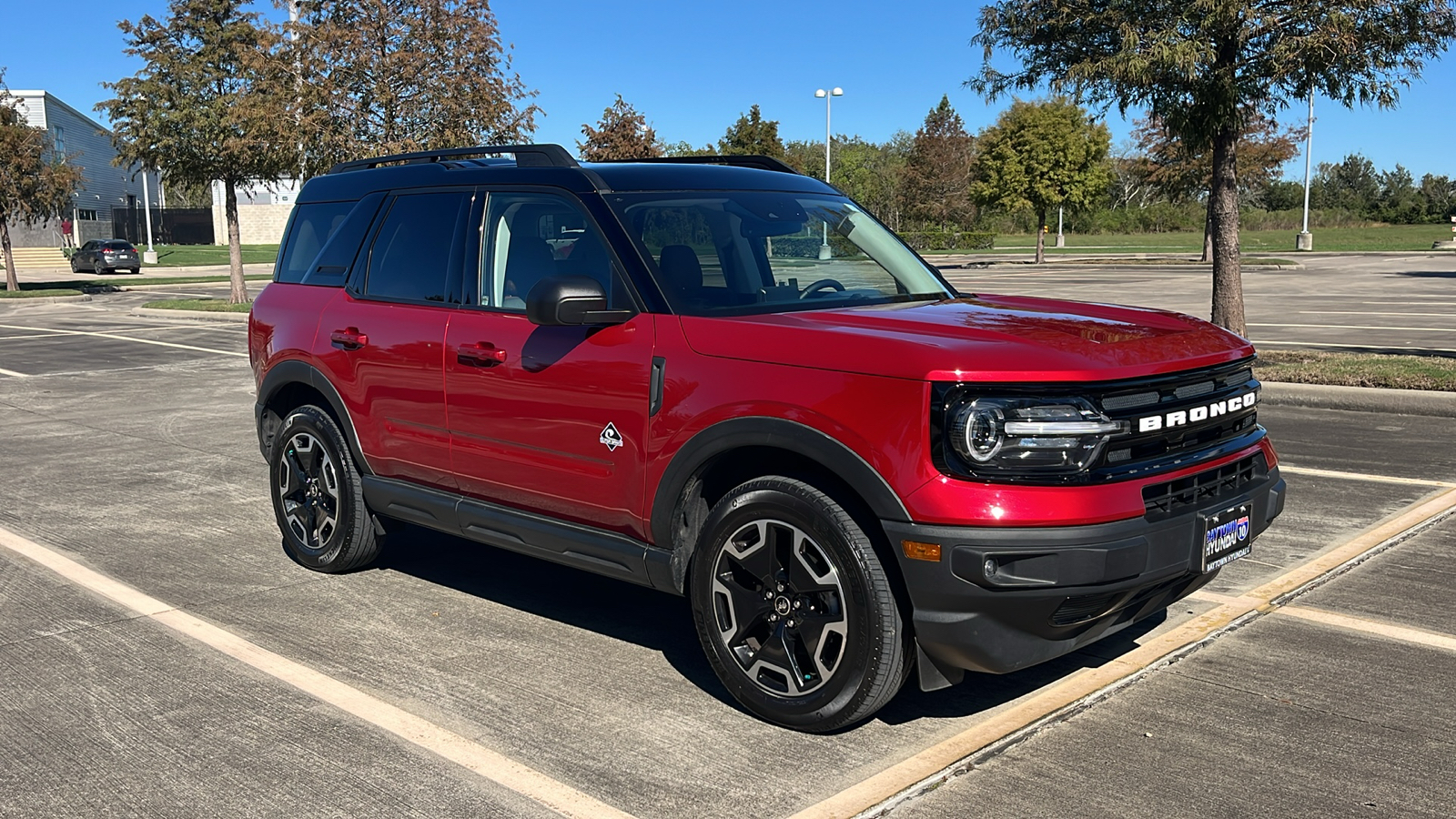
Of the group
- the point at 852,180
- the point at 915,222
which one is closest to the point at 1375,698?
the point at 915,222

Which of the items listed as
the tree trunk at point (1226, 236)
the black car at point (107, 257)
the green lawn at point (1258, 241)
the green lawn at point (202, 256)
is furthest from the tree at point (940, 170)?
the tree trunk at point (1226, 236)

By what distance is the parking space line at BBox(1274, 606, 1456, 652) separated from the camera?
15.9ft

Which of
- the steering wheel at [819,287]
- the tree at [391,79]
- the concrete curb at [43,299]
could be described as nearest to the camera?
the steering wheel at [819,287]

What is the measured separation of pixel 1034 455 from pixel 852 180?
75.8m

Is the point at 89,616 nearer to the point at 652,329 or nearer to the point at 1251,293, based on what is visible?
the point at 652,329

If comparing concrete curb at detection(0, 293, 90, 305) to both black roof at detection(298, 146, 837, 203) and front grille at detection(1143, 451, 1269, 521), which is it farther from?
front grille at detection(1143, 451, 1269, 521)

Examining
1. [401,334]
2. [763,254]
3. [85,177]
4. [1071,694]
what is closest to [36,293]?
[401,334]

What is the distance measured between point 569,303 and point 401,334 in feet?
4.56

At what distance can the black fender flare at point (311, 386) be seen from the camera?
5754mm

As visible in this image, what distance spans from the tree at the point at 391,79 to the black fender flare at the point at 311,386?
1769cm

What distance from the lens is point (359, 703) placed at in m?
4.36

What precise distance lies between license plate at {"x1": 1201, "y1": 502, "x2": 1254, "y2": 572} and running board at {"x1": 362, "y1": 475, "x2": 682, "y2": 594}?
1.79 m

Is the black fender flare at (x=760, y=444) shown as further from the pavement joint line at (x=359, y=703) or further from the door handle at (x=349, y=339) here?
the door handle at (x=349, y=339)

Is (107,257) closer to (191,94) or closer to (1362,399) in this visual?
(191,94)
